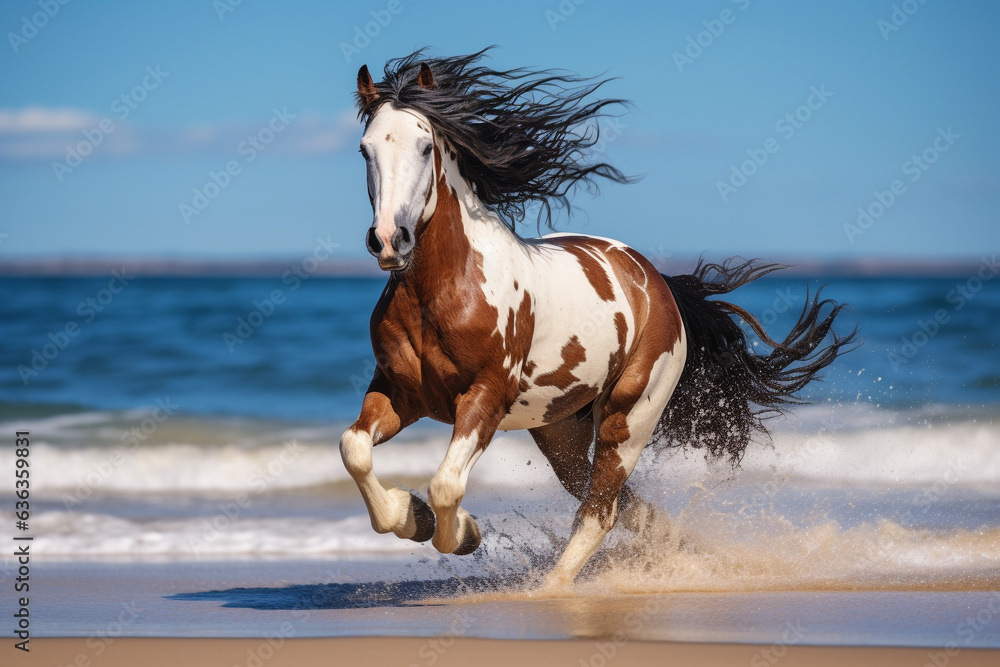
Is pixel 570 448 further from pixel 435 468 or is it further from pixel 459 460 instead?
pixel 435 468

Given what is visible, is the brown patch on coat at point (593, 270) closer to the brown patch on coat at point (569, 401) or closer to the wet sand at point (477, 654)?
the brown patch on coat at point (569, 401)

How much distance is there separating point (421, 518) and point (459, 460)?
42 centimetres

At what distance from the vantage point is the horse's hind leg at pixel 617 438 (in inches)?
232

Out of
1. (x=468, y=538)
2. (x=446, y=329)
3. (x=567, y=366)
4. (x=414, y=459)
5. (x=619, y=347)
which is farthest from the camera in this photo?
(x=414, y=459)

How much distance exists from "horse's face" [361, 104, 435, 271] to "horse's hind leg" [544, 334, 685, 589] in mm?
1672

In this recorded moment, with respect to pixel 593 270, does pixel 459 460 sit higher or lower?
lower

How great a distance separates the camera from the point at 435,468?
11023 millimetres

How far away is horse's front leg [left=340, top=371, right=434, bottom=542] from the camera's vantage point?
480cm

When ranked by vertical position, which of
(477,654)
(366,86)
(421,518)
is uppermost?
(366,86)

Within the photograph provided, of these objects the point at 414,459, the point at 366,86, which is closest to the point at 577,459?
the point at 366,86

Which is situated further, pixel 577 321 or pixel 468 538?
pixel 577 321

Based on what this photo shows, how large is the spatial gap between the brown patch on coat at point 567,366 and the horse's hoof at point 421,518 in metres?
0.84

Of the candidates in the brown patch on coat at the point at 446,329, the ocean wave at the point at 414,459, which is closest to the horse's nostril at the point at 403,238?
the brown patch on coat at the point at 446,329

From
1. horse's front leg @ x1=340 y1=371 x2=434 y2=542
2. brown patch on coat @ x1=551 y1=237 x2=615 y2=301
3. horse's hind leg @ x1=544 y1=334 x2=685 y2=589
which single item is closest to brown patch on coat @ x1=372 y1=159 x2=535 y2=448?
horse's front leg @ x1=340 y1=371 x2=434 y2=542
